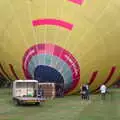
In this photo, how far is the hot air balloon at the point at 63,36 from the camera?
2289cm

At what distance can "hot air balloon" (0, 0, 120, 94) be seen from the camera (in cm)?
2289

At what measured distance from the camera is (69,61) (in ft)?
75.4

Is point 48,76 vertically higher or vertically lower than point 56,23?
lower

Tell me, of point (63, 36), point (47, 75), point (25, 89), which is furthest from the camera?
point (47, 75)

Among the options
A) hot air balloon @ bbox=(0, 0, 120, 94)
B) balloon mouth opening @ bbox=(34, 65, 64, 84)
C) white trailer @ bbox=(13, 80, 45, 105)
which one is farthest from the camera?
balloon mouth opening @ bbox=(34, 65, 64, 84)

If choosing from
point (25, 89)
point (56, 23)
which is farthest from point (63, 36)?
point (25, 89)

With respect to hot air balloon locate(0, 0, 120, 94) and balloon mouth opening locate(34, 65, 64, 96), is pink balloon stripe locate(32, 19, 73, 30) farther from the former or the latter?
balloon mouth opening locate(34, 65, 64, 96)

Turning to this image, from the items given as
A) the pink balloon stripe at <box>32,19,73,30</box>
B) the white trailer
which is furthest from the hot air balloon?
the white trailer

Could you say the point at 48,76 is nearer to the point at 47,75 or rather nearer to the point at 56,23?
the point at 47,75

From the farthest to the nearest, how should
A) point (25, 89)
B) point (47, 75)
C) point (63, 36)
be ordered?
1. point (47, 75)
2. point (63, 36)
3. point (25, 89)

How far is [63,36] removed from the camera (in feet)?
A: 75.2

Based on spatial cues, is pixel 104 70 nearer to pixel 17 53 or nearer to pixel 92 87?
pixel 92 87

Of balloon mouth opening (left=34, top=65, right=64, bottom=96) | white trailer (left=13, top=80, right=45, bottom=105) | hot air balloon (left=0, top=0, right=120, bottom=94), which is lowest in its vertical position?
white trailer (left=13, top=80, right=45, bottom=105)

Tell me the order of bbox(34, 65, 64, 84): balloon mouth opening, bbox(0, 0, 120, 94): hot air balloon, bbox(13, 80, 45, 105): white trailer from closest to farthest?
bbox(13, 80, 45, 105): white trailer, bbox(0, 0, 120, 94): hot air balloon, bbox(34, 65, 64, 84): balloon mouth opening
